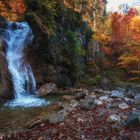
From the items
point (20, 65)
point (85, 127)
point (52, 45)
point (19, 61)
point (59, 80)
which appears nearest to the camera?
point (85, 127)

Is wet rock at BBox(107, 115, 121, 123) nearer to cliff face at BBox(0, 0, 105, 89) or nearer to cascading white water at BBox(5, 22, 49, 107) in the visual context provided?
cascading white water at BBox(5, 22, 49, 107)

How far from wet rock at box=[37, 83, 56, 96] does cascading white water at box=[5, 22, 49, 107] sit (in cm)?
53

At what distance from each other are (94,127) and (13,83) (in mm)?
10882

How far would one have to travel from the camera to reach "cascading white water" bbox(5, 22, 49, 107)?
1752cm

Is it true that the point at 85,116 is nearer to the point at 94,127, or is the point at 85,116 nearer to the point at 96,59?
the point at 94,127

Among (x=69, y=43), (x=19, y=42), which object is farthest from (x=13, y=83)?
(x=69, y=43)

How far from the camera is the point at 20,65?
1998cm

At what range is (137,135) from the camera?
23.5 ft

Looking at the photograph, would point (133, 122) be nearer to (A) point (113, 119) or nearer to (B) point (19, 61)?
(A) point (113, 119)

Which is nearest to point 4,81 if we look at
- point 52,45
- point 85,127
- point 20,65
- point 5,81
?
point 5,81

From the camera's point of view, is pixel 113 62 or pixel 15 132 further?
pixel 113 62

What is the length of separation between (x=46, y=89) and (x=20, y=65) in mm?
2836

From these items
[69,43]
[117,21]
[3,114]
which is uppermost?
[117,21]

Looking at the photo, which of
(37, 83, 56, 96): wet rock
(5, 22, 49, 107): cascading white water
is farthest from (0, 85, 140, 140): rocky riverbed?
(37, 83, 56, 96): wet rock
